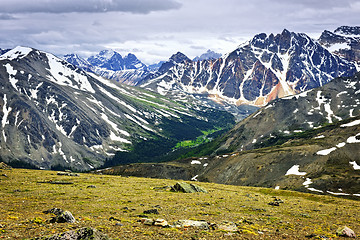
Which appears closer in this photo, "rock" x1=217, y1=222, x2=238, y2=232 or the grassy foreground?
the grassy foreground

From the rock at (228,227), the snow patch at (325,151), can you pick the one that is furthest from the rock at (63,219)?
the snow patch at (325,151)

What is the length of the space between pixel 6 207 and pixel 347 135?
203411 mm

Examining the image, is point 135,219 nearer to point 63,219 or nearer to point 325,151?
point 63,219

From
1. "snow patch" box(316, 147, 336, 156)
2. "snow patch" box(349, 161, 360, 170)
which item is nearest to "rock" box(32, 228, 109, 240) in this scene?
"snow patch" box(349, 161, 360, 170)

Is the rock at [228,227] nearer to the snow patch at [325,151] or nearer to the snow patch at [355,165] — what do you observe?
the snow patch at [355,165]

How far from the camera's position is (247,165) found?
185 metres

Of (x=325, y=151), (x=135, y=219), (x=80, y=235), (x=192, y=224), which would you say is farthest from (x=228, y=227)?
(x=325, y=151)

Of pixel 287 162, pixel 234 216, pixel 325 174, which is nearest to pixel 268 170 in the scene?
pixel 287 162

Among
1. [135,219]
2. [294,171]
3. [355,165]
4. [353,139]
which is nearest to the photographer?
[135,219]

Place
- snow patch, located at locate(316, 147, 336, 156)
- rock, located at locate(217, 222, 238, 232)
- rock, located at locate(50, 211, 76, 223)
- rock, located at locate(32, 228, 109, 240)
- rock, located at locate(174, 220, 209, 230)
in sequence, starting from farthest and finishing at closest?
snow patch, located at locate(316, 147, 336, 156)
rock, located at locate(174, 220, 209, 230)
rock, located at locate(217, 222, 238, 232)
rock, located at locate(50, 211, 76, 223)
rock, located at locate(32, 228, 109, 240)

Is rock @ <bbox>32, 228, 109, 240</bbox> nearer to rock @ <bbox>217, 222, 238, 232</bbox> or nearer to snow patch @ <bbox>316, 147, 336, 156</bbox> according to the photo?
rock @ <bbox>217, 222, 238, 232</bbox>

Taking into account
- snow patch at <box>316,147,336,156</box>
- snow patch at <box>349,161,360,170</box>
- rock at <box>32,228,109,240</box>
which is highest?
rock at <box>32,228,109,240</box>

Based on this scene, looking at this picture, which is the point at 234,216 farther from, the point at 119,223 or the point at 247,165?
the point at 247,165

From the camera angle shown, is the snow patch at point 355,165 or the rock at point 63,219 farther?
the snow patch at point 355,165
